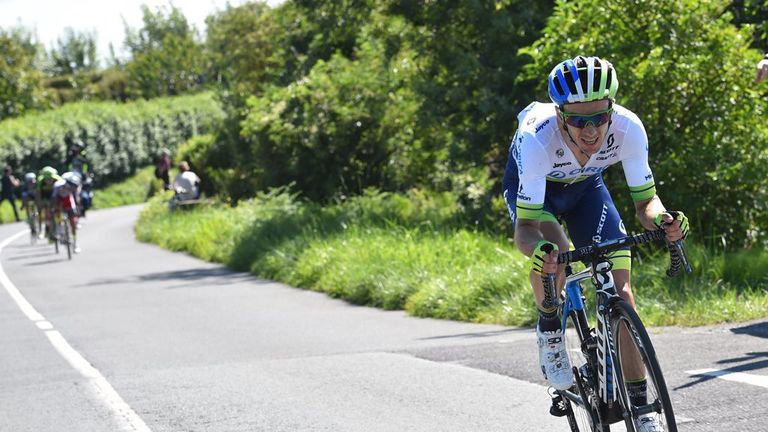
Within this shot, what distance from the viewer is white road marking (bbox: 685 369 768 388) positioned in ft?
22.6

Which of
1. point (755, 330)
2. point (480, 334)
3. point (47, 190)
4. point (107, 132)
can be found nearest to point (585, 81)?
point (755, 330)

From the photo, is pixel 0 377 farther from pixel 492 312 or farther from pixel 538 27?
pixel 538 27

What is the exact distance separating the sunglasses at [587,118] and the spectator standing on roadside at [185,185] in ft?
85.1

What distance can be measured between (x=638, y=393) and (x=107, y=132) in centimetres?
5865

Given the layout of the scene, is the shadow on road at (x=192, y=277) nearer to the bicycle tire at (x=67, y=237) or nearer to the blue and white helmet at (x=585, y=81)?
the bicycle tire at (x=67, y=237)

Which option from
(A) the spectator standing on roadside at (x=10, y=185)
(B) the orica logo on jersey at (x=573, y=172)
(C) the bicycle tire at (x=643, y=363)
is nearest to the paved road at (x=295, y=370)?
(C) the bicycle tire at (x=643, y=363)

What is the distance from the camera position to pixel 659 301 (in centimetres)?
1059

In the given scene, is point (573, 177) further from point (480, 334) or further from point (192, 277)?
point (192, 277)

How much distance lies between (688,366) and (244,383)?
3105 mm

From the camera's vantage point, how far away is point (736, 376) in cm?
709

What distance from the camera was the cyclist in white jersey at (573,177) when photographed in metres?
5.02

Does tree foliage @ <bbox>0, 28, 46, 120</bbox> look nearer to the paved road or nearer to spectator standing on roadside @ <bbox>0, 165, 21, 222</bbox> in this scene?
spectator standing on roadside @ <bbox>0, 165, 21, 222</bbox>

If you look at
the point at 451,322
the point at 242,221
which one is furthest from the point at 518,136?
the point at 242,221

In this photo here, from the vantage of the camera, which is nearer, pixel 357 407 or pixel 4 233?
pixel 357 407
